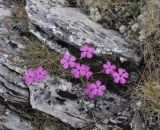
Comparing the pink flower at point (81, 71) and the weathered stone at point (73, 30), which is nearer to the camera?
the pink flower at point (81, 71)

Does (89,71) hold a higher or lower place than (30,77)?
higher

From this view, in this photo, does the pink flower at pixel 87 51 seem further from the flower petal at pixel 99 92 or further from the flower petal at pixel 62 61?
the flower petal at pixel 99 92

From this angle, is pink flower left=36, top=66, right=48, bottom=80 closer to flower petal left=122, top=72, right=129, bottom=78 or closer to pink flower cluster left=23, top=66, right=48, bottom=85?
pink flower cluster left=23, top=66, right=48, bottom=85

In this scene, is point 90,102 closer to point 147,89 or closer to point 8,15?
point 147,89

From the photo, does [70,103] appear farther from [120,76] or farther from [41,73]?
[120,76]

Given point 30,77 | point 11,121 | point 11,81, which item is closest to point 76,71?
point 30,77

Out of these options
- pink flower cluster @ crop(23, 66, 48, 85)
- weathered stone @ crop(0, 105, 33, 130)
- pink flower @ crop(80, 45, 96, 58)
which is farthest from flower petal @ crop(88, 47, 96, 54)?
weathered stone @ crop(0, 105, 33, 130)

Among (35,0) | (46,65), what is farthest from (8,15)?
(46,65)

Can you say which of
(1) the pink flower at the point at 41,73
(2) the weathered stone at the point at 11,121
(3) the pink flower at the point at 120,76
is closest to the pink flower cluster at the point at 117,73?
(3) the pink flower at the point at 120,76
